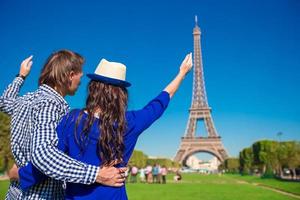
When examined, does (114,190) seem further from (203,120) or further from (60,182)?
(203,120)

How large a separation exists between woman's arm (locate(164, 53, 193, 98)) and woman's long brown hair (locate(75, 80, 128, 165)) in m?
0.40

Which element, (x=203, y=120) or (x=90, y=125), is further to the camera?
(x=203, y=120)

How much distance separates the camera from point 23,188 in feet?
Result: 7.59

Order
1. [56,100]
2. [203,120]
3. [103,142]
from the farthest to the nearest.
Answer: [203,120]
[56,100]
[103,142]

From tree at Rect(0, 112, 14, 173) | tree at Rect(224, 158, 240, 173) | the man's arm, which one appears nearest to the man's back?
the man's arm

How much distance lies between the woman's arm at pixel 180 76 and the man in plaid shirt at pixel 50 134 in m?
0.60

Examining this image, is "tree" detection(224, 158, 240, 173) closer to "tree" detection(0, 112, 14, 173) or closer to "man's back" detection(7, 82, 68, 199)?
"tree" detection(0, 112, 14, 173)

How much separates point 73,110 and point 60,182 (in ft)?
1.42

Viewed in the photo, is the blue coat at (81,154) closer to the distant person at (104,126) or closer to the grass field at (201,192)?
the distant person at (104,126)

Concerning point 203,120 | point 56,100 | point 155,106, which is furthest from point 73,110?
point 203,120

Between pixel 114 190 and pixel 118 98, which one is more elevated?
pixel 118 98

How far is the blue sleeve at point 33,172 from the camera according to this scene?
90.0 inches

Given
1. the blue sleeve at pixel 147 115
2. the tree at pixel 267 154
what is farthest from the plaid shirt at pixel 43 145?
the tree at pixel 267 154

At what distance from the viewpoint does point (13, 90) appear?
10.0 feet
